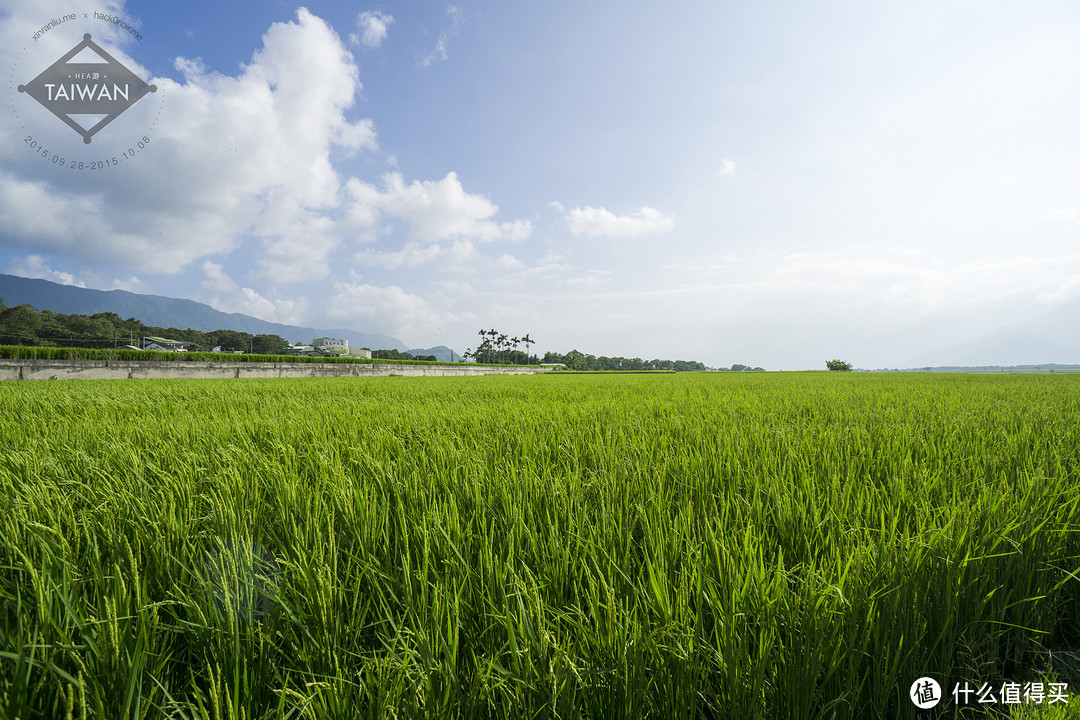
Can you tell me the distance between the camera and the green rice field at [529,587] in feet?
2.41

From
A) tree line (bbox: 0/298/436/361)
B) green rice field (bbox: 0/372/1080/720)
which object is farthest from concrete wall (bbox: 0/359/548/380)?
tree line (bbox: 0/298/436/361)

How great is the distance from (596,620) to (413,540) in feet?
2.31

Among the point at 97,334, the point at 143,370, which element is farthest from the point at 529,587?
the point at 97,334

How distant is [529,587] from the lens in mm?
996

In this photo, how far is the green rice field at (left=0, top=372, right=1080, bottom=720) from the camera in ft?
2.41

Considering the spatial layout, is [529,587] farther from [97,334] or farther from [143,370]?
[97,334]

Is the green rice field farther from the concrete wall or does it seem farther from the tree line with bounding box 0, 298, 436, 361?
the tree line with bounding box 0, 298, 436, 361

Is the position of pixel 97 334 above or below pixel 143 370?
above

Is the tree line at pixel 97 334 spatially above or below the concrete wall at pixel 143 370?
above

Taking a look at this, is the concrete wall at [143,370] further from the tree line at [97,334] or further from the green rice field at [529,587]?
the tree line at [97,334]

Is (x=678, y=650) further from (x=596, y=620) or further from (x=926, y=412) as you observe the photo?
(x=926, y=412)

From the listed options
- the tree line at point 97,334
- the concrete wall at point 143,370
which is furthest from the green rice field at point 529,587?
the tree line at point 97,334

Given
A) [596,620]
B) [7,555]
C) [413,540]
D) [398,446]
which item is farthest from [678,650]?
[398,446]

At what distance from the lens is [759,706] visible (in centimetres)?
75
